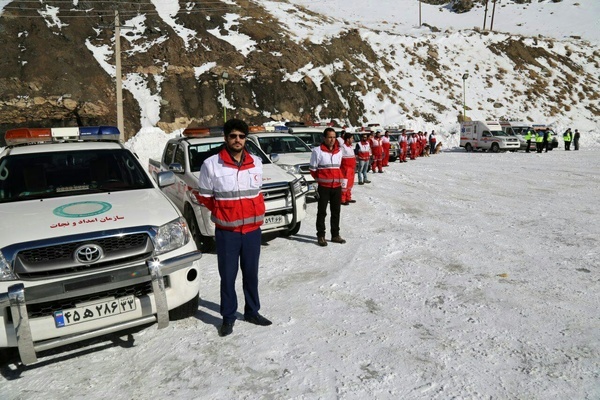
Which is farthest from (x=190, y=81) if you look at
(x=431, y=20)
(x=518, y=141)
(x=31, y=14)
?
(x=431, y=20)

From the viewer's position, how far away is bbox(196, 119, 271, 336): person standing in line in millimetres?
3943

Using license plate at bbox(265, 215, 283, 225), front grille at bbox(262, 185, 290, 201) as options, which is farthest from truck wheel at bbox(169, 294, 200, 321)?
front grille at bbox(262, 185, 290, 201)

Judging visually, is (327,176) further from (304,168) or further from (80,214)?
(80,214)

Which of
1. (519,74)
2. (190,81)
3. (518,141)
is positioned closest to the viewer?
(518,141)

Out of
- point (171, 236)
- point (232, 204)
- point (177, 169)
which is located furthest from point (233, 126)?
point (177, 169)

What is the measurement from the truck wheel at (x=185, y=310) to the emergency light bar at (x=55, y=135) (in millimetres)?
2914

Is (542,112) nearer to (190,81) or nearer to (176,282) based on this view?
(190,81)

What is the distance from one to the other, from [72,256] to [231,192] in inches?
56.0

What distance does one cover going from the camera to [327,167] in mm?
6875

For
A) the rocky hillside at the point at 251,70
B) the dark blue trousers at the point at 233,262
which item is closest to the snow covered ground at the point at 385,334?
the dark blue trousers at the point at 233,262

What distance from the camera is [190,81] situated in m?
35.7

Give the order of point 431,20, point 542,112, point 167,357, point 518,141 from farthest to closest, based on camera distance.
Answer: point 431,20 < point 542,112 < point 518,141 < point 167,357

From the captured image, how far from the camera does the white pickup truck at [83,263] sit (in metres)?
3.24

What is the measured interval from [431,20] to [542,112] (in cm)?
3834
